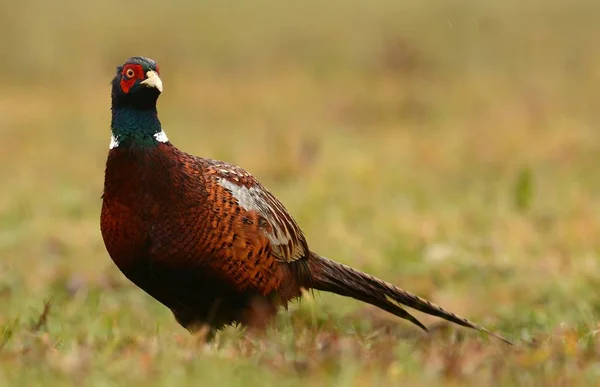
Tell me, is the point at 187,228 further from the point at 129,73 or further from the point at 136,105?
the point at 129,73

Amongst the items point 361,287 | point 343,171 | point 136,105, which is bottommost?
point 361,287

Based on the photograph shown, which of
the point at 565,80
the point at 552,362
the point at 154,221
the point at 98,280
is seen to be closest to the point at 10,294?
the point at 98,280

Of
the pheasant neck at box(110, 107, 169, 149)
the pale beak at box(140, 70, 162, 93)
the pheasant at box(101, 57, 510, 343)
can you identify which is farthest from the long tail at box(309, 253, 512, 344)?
the pale beak at box(140, 70, 162, 93)

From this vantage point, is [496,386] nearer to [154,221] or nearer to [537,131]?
[154,221]

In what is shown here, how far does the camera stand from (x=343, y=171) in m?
11.1

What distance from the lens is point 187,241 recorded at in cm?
498

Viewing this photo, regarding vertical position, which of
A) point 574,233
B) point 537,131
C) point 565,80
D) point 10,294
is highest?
point 565,80

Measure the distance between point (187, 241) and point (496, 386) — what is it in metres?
1.76

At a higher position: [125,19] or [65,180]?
[125,19]

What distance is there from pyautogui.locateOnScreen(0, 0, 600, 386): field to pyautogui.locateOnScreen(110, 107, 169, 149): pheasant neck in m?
0.82

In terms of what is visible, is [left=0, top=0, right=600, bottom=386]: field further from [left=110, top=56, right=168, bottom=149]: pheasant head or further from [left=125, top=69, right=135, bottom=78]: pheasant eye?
[left=125, top=69, right=135, bottom=78]: pheasant eye

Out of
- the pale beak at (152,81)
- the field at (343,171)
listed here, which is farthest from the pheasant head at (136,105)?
the field at (343,171)

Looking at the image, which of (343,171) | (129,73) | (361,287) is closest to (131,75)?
(129,73)

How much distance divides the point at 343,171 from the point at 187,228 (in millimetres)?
6197
